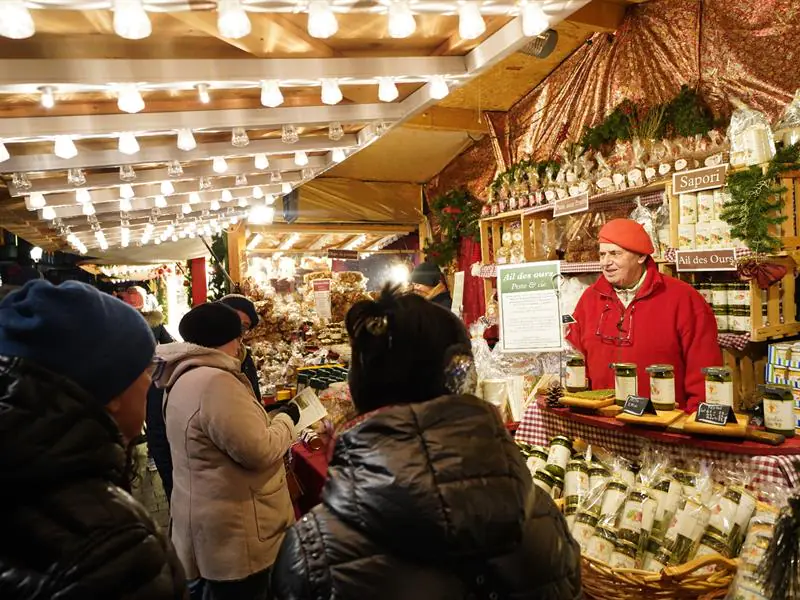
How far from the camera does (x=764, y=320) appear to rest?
3.27 m

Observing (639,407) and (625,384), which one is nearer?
(639,407)

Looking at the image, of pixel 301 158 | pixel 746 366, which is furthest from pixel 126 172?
pixel 746 366

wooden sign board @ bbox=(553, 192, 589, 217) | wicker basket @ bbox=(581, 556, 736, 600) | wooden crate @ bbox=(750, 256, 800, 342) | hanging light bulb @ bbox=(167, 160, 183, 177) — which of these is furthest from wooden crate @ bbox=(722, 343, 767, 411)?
hanging light bulb @ bbox=(167, 160, 183, 177)

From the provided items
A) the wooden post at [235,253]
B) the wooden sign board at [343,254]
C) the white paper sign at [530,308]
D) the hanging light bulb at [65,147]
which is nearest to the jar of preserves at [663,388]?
the white paper sign at [530,308]

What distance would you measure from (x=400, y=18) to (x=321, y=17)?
0.95ft

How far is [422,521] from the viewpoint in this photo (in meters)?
0.87

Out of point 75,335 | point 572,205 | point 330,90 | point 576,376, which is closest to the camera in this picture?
point 75,335

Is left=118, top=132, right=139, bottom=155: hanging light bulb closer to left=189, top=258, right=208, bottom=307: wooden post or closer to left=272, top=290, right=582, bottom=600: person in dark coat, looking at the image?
left=272, top=290, right=582, bottom=600: person in dark coat

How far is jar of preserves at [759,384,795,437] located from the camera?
68.1 inches

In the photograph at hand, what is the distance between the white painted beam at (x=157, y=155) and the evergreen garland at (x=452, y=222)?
9.19 feet

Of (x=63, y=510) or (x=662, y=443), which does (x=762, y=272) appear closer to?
(x=662, y=443)

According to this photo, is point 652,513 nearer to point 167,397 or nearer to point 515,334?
point 515,334

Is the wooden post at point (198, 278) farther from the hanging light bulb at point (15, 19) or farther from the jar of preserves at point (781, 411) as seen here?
the jar of preserves at point (781, 411)

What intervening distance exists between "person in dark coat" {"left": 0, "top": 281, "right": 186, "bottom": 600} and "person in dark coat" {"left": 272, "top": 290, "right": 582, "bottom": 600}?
27cm
